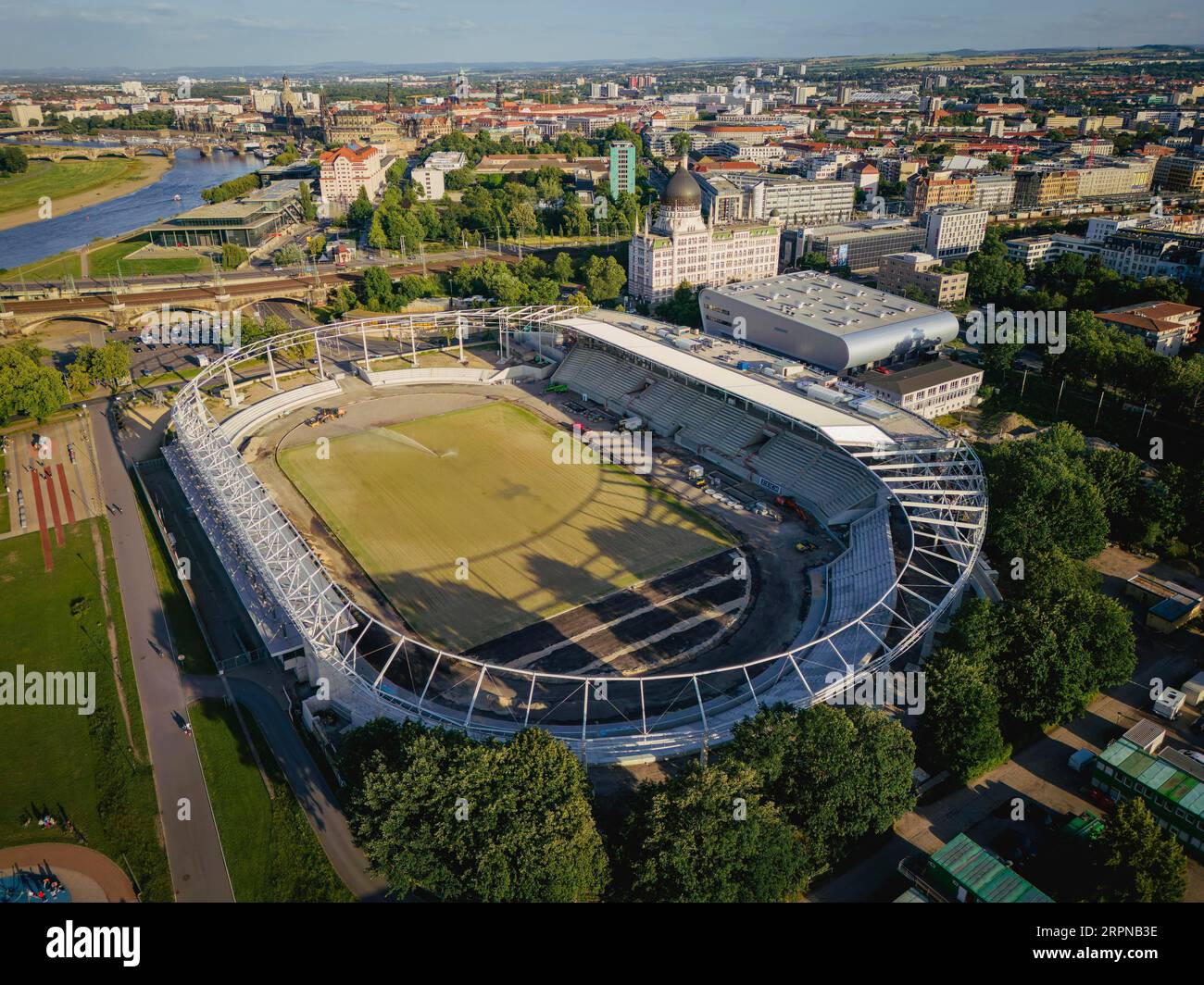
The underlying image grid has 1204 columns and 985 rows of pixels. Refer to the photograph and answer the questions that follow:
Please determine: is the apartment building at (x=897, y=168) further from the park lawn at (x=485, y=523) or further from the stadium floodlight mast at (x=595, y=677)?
the stadium floodlight mast at (x=595, y=677)

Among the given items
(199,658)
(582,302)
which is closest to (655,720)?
(199,658)

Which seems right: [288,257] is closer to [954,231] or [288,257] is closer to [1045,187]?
[954,231]

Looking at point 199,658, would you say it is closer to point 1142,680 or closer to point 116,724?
point 116,724

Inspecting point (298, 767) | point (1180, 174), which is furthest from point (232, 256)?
point (1180, 174)

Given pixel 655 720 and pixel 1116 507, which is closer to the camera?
pixel 655 720

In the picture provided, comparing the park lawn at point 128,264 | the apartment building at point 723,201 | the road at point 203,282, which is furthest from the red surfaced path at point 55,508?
the apartment building at point 723,201

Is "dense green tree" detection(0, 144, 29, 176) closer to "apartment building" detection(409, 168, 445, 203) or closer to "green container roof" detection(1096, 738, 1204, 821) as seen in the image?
"apartment building" detection(409, 168, 445, 203)
